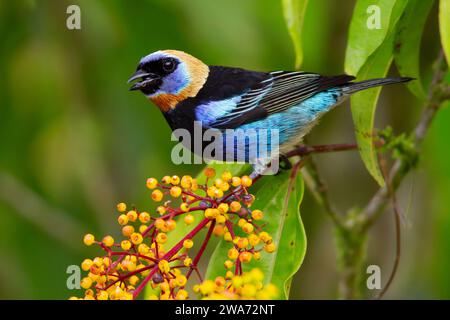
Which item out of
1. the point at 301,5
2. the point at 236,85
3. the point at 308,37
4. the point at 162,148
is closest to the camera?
the point at 301,5

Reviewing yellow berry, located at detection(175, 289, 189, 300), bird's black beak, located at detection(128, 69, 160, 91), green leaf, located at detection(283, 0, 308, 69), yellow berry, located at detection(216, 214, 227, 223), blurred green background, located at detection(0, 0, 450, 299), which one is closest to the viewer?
yellow berry, located at detection(175, 289, 189, 300)

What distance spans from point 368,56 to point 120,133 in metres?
2.58

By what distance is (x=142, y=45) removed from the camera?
4.79m

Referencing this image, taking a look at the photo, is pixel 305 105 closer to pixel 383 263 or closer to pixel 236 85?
pixel 236 85

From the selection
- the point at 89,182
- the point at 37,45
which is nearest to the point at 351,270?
the point at 89,182

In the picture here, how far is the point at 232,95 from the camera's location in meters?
3.80

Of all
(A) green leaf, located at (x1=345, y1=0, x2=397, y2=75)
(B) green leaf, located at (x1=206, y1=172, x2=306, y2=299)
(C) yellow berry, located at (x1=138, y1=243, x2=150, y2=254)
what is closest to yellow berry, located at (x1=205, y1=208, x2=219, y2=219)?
(C) yellow berry, located at (x1=138, y1=243, x2=150, y2=254)

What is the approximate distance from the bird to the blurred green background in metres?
0.75

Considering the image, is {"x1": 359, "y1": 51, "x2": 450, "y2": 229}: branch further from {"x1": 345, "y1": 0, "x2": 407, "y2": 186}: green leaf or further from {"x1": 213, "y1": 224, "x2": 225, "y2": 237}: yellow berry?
{"x1": 213, "y1": 224, "x2": 225, "y2": 237}: yellow berry

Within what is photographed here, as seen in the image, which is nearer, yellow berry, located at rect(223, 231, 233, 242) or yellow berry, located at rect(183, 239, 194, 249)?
yellow berry, located at rect(183, 239, 194, 249)

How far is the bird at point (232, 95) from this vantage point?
148 inches

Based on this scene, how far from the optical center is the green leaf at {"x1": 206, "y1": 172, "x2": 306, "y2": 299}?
299 centimetres

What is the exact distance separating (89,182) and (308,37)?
6.01ft

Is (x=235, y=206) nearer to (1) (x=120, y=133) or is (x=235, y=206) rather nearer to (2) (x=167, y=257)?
(2) (x=167, y=257)
